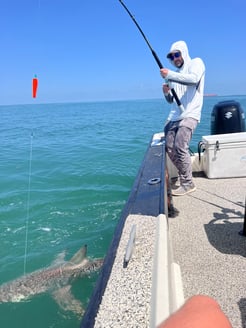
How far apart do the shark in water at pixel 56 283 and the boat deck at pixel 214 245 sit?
1.32m

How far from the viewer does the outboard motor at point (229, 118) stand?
500cm

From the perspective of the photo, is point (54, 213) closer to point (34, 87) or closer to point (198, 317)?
point (34, 87)

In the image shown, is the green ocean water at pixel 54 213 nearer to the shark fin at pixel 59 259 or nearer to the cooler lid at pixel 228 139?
the shark fin at pixel 59 259

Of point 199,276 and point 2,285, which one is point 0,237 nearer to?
point 2,285

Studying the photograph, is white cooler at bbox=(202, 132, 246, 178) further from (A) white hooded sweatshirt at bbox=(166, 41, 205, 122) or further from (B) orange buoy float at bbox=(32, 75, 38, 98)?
(B) orange buoy float at bbox=(32, 75, 38, 98)

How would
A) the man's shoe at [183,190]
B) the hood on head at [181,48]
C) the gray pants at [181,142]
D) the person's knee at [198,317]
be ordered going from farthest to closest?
the man's shoe at [183,190], the gray pants at [181,142], the hood on head at [181,48], the person's knee at [198,317]

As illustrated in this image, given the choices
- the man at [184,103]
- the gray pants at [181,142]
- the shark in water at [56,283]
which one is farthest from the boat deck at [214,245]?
the shark in water at [56,283]

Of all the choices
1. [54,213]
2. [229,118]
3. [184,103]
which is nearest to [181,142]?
[184,103]

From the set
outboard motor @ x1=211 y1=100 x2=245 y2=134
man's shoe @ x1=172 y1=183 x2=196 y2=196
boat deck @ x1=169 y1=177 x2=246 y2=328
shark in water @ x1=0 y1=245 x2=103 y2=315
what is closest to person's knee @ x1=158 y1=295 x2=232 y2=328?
boat deck @ x1=169 y1=177 x2=246 y2=328

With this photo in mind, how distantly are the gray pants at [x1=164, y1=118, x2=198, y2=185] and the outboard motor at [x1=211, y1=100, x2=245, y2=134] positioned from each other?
5.17 feet

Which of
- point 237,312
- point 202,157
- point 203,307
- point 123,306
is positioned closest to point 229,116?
point 202,157

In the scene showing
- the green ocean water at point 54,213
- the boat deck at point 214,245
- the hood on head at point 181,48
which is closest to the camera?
the boat deck at point 214,245

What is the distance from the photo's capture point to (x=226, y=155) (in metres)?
4.43

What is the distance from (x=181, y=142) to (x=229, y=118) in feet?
5.93
